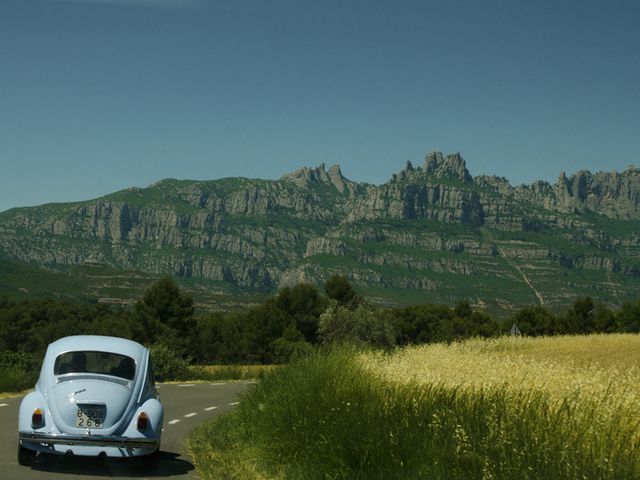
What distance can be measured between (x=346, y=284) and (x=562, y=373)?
105076mm

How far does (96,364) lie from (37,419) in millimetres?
1634

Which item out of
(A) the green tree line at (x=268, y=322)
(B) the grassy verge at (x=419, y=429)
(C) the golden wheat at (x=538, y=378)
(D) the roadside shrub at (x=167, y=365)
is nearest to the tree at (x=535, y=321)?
(A) the green tree line at (x=268, y=322)

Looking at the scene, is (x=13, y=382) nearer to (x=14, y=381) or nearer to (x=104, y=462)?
(x=14, y=381)

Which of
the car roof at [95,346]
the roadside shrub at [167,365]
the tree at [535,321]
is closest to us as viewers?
the car roof at [95,346]

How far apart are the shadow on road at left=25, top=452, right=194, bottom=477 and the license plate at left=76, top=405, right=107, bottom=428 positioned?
659mm

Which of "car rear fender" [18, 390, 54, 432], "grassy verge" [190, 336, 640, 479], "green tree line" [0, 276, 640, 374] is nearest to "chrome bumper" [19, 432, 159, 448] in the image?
"car rear fender" [18, 390, 54, 432]

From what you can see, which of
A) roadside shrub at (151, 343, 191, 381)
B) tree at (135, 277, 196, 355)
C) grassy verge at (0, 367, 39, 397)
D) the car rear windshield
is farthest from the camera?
tree at (135, 277, 196, 355)

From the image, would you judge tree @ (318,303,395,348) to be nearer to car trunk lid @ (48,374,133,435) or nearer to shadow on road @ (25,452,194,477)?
shadow on road @ (25,452,194,477)

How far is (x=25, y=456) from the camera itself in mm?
13125

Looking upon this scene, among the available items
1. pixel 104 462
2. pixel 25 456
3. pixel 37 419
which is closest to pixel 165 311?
pixel 104 462

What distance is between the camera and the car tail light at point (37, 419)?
12875 millimetres

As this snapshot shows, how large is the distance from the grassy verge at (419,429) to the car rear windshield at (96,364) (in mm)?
1789

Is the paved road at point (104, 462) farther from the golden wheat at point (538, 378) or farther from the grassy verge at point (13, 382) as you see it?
the grassy verge at point (13, 382)

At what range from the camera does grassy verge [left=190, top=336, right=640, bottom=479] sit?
864 cm
